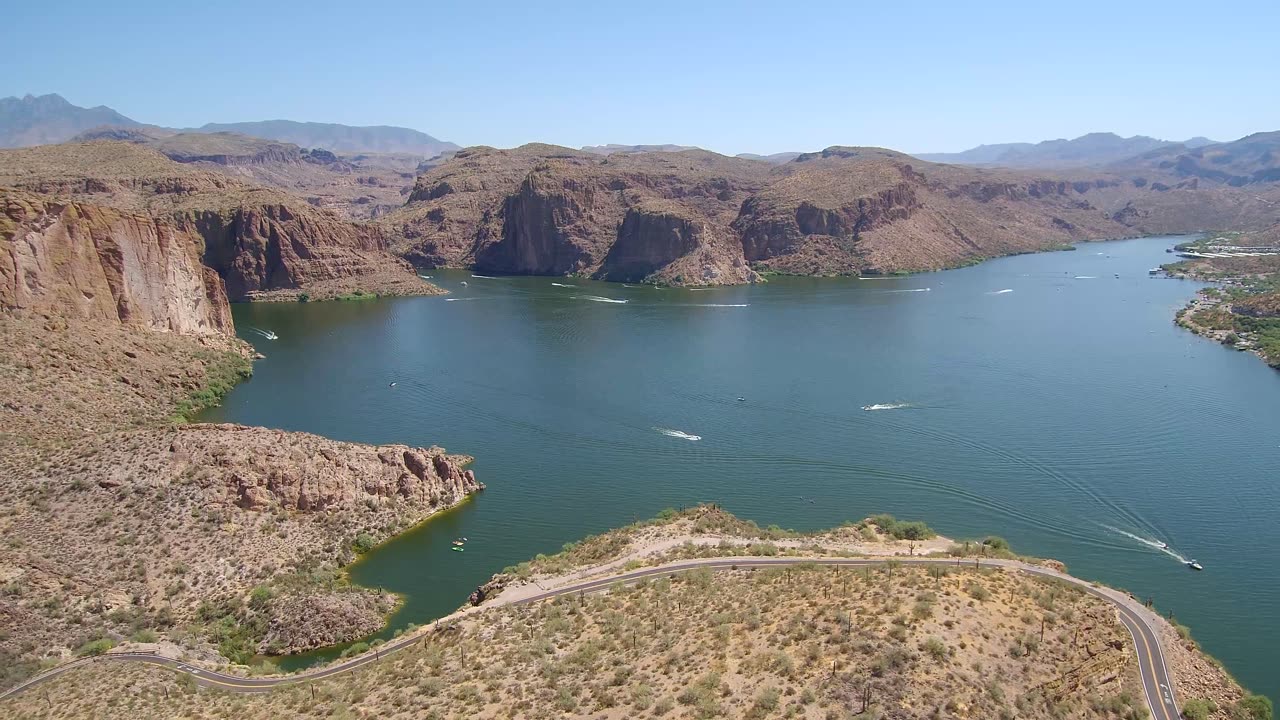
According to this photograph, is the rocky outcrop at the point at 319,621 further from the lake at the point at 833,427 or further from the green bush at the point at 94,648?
the green bush at the point at 94,648

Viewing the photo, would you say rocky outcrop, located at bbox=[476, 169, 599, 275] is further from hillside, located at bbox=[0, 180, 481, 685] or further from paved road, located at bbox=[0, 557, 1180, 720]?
paved road, located at bbox=[0, 557, 1180, 720]

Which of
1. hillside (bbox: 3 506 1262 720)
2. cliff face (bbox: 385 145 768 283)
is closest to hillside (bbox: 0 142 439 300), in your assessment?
cliff face (bbox: 385 145 768 283)

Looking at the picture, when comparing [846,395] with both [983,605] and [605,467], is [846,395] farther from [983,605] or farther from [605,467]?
[983,605]

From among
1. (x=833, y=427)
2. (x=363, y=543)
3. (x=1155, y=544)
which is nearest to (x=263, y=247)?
(x=363, y=543)

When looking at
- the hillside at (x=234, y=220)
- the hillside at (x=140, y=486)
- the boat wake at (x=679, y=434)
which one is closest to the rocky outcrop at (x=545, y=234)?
the hillside at (x=234, y=220)

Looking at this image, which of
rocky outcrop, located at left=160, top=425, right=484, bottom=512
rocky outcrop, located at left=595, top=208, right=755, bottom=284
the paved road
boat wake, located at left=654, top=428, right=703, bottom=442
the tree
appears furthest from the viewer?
rocky outcrop, located at left=595, top=208, right=755, bottom=284

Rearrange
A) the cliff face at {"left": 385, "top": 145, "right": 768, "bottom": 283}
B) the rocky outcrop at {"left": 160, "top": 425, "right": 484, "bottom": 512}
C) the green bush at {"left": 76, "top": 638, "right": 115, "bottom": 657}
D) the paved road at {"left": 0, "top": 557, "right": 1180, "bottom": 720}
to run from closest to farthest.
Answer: the paved road at {"left": 0, "top": 557, "right": 1180, "bottom": 720} < the green bush at {"left": 76, "top": 638, "right": 115, "bottom": 657} < the rocky outcrop at {"left": 160, "top": 425, "right": 484, "bottom": 512} < the cliff face at {"left": 385, "top": 145, "right": 768, "bottom": 283}
